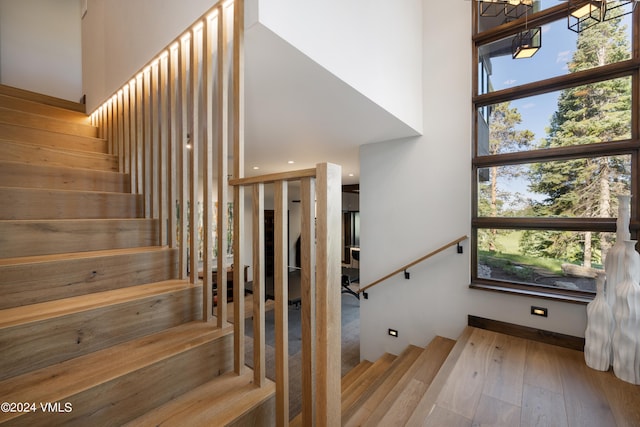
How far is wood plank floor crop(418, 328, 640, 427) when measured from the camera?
5.30 feet

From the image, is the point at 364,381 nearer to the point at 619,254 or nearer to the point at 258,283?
the point at 258,283

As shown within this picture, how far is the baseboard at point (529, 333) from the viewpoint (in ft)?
7.85

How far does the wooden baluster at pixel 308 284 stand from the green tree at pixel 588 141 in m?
2.60

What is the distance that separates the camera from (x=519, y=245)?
269cm

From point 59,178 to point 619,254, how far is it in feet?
13.7

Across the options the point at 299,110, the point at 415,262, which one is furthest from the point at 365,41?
the point at 415,262

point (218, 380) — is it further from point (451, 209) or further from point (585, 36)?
point (585, 36)

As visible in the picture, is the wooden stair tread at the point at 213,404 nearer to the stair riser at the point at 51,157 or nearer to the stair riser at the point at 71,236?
the stair riser at the point at 71,236

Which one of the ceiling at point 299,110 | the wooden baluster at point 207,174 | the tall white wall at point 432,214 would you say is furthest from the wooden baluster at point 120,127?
the tall white wall at point 432,214

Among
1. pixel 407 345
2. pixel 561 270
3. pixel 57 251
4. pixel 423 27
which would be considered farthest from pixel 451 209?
pixel 57 251

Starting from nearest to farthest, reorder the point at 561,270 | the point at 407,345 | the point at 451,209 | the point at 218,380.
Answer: the point at 218,380 → the point at 561,270 → the point at 451,209 → the point at 407,345

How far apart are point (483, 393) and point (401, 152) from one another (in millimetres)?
2469

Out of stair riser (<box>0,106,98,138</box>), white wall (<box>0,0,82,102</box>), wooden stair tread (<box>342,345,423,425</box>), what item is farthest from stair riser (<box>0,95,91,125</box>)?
wooden stair tread (<box>342,345,423,425</box>)

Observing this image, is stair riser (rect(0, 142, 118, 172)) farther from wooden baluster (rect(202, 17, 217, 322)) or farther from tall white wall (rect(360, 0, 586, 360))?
tall white wall (rect(360, 0, 586, 360))
